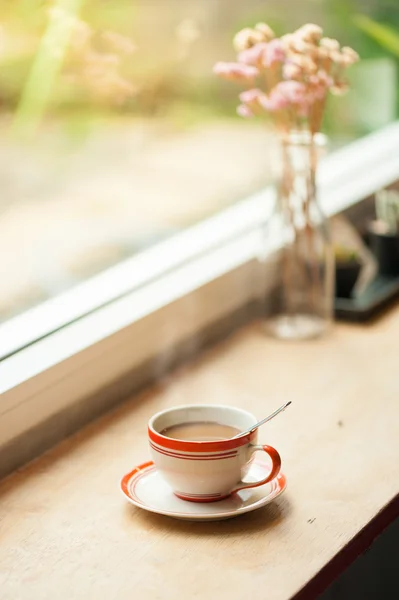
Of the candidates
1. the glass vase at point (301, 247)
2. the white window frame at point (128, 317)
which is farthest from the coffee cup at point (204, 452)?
the glass vase at point (301, 247)

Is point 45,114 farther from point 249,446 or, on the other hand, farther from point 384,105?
point 384,105

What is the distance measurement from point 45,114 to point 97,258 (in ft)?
0.85

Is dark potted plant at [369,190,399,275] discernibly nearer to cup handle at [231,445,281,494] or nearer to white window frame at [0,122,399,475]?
white window frame at [0,122,399,475]

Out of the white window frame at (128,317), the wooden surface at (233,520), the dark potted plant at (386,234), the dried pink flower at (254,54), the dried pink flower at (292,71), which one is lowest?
the wooden surface at (233,520)

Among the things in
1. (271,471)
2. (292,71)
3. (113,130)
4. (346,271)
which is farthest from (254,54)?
(271,471)

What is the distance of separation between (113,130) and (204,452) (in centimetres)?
77

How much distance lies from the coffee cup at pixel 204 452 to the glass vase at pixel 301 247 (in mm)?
511

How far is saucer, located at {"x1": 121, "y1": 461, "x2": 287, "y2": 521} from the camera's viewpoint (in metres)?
1.02

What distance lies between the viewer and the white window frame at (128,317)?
48.1 inches

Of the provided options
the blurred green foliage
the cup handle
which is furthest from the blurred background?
the cup handle

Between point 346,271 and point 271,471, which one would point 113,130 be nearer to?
point 346,271

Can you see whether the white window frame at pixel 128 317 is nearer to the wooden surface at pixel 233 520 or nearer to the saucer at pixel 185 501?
the wooden surface at pixel 233 520

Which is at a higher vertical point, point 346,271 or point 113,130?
point 113,130

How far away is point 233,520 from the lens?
1.04 metres
